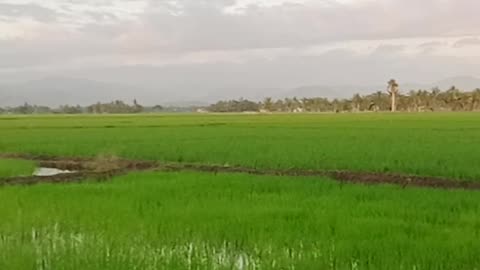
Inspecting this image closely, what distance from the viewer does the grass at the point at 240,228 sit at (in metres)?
5.89

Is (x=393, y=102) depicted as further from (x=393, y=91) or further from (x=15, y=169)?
(x=15, y=169)

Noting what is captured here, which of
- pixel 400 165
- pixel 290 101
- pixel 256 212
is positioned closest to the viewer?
pixel 256 212

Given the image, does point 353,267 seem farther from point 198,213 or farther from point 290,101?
point 290,101

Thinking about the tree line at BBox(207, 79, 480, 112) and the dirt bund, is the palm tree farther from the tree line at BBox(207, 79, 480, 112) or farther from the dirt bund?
the dirt bund

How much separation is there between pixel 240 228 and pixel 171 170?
8017 millimetres

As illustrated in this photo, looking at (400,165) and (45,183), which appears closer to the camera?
(45,183)

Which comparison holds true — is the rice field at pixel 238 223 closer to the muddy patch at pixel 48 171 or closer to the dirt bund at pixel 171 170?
the dirt bund at pixel 171 170

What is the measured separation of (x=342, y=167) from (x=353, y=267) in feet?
30.7

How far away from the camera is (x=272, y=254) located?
6.17 metres

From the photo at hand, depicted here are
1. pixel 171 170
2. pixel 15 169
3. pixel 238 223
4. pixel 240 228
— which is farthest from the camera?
pixel 15 169

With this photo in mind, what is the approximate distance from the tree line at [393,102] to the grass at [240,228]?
2972 inches

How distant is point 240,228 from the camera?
7293 mm

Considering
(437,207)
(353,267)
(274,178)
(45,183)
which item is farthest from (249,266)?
(45,183)

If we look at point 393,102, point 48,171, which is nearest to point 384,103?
point 393,102
